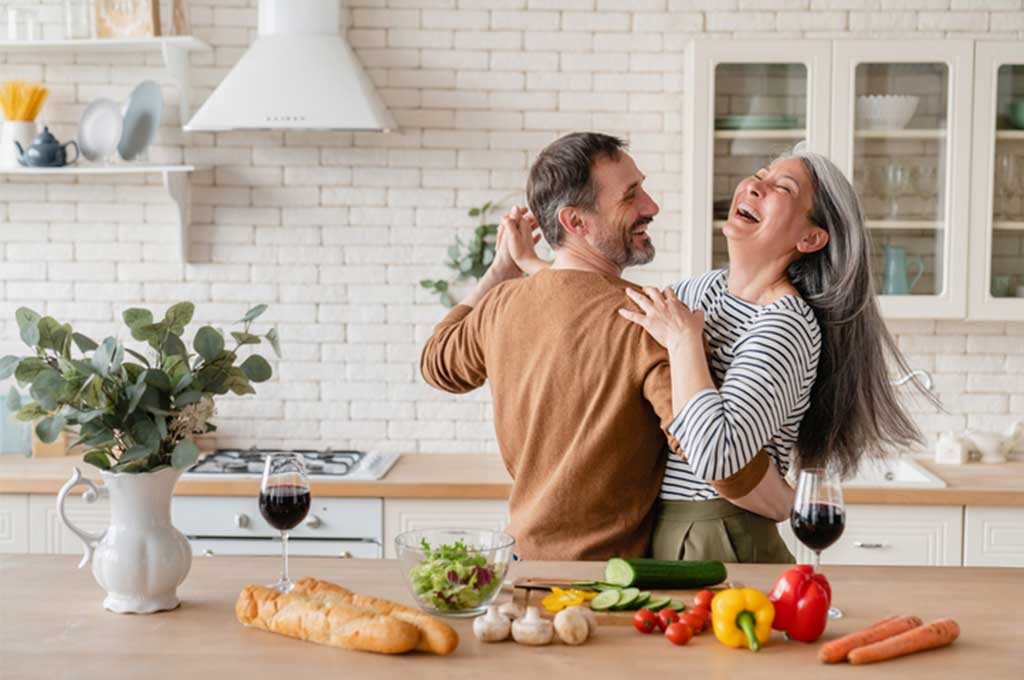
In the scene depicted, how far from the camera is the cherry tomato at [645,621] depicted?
1816 millimetres

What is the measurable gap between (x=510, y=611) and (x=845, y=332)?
3.33 feet

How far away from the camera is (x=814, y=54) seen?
12.7ft

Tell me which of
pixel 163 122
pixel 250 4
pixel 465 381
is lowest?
pixel 465 381

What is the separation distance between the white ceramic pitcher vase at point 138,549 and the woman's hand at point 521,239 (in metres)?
1.04

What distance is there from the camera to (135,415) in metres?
1.90

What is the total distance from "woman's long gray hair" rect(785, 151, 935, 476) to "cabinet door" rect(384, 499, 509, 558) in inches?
57.0

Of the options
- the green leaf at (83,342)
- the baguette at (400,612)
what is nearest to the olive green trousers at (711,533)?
the baguette at (400,612)

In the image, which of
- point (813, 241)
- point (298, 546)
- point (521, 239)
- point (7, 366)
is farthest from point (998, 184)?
point (7, 366)

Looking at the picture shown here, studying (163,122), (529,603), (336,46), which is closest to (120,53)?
(163,122)

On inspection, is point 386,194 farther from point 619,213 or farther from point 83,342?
point 83,342

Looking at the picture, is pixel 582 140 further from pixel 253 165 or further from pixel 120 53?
pixel 120 53

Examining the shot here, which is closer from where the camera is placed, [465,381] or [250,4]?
[465,381]

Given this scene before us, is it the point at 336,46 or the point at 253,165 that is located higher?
the point at 336,46

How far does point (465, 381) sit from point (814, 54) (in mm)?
1868
